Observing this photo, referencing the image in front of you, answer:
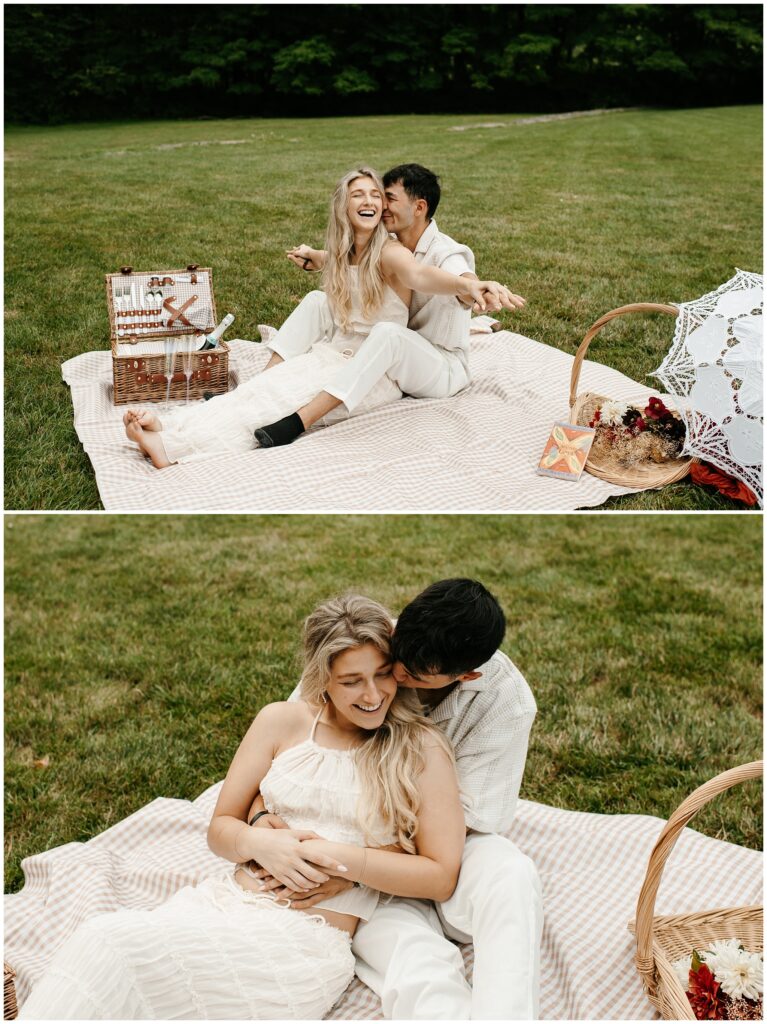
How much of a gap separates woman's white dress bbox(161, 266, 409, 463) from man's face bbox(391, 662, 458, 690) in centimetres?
200

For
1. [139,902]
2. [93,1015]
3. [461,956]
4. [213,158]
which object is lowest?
[139,902]

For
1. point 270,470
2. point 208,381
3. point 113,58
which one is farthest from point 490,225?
point 113,58

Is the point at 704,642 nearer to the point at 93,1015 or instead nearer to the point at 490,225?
the point at 93,1015

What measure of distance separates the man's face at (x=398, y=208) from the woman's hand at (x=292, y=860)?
10.00ft

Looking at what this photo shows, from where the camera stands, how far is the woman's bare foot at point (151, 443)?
4.20 meters

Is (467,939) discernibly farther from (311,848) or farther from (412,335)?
(412,335)

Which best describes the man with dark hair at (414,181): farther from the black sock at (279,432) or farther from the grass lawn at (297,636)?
the grass lawn at (297,636)

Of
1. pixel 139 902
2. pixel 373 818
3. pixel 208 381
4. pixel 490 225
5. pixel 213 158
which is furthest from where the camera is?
pixel 213 158

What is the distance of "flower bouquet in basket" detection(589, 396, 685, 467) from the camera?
4.30 m

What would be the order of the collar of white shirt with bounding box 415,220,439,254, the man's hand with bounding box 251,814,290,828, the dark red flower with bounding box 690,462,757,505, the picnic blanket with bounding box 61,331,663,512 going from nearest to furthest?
1. the man's hand with bounding box 251,814,290,828
2. the picnic blanket with bounding box 61,331,663,512
3. the dark red flower with bounding box 690,462,757,505
4. the collar of white shirt with bounding box 415,220,439,254

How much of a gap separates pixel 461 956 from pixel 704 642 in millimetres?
2849

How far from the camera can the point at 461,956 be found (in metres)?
2.60

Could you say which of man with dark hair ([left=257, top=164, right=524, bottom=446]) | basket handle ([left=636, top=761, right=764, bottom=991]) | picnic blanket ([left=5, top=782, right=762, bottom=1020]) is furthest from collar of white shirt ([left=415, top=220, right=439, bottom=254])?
basket handle ([left=636, top=761, right=764, bottom=991])

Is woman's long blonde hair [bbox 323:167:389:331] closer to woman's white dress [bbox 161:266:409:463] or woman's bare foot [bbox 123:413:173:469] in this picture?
woman's white dress [bbox 161:266:409:463]
